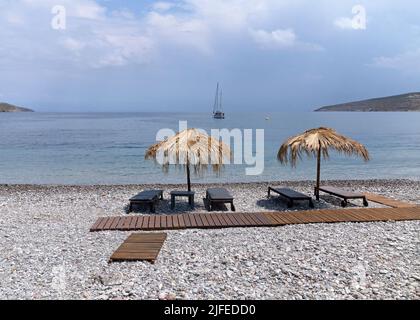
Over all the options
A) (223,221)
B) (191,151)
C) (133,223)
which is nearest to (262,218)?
(223,221)

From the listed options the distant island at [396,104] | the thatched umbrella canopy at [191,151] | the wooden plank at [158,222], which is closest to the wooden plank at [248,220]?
the wooden plank at [158,222]

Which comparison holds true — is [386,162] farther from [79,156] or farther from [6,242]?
[6,242]

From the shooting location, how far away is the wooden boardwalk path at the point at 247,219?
25.4 ft

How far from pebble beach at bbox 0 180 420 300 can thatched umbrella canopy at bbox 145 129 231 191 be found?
296cm

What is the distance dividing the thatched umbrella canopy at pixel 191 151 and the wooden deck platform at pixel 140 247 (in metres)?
3.51

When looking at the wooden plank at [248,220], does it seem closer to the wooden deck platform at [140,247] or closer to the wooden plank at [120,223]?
the wooden deck platform at [140,247]

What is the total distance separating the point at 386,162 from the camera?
91.1 feet

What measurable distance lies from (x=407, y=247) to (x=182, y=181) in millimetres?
13252

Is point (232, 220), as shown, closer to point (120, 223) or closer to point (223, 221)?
point (223, 221)

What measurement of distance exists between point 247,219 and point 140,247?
9.43 ft

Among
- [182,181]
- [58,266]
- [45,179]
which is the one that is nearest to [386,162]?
[182,181]

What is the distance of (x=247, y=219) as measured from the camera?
27.1ft

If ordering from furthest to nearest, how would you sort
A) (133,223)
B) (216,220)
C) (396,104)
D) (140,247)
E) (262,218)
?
1. (396,104)
2. (262,218)
3. (216,220)
4. (133,223)
5. (140,247)

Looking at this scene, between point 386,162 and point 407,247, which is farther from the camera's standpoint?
point 386,162
